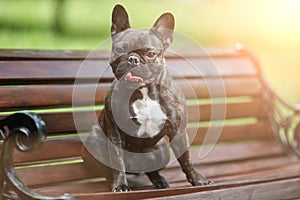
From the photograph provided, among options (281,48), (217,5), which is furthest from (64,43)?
(281,48)

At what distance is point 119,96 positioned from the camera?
6.30 feet

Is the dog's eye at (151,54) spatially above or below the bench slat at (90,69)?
above

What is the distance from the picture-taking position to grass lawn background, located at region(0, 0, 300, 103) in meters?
4.01

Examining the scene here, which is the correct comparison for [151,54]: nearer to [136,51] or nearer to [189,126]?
[136,51]

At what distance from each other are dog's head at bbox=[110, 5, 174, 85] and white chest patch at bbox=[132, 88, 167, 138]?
0.07 m

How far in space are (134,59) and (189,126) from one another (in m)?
0.80

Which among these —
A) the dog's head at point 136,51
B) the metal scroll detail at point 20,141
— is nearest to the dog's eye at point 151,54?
the dog's head at point 136,51

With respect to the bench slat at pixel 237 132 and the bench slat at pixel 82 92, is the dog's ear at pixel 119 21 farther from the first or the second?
the bench slat at pixel 237 132

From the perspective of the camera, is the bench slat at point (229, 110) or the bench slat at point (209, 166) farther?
the bench slat at point (229, 110)

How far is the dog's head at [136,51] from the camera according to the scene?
182 centimetres

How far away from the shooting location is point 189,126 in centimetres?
255

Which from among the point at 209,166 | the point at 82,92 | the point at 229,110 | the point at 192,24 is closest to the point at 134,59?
the point at 82,92

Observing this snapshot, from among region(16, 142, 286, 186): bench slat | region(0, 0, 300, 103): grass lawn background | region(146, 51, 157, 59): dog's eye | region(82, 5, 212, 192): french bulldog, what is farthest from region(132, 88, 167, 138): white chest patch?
region(0, 0, 300, 103): grass lawn background

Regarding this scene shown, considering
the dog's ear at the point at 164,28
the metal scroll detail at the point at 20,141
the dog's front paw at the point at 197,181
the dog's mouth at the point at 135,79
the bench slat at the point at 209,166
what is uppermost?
the dog's ear at the point at 164,28
